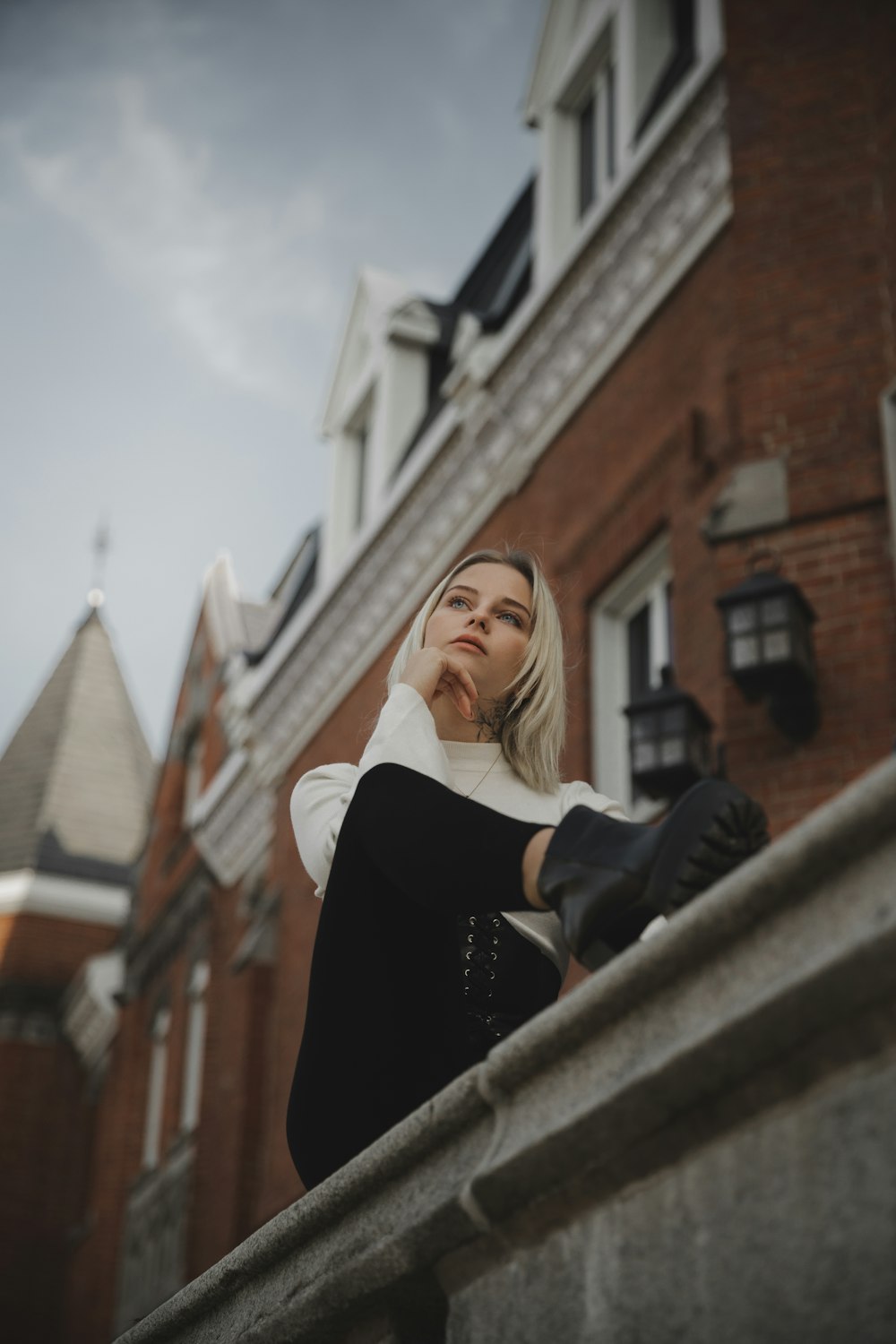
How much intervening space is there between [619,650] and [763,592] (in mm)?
3044

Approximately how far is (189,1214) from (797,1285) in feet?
47.5

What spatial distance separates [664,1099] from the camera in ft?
7.16

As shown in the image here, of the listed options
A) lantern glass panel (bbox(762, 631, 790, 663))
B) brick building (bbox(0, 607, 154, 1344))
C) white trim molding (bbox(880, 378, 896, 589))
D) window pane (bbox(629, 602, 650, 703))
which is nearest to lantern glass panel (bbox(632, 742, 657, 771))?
lantern glass panel (bbox(762, 631, 790, 663))

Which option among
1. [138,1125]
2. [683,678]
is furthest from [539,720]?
[138,1125]

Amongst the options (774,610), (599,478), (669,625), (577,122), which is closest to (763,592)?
(774,610)

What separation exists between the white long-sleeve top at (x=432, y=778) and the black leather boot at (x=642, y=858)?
0.52 m

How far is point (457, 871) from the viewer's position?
265cm

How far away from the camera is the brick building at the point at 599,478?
8.02 meters

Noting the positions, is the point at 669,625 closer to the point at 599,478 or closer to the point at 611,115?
the point at 599,478

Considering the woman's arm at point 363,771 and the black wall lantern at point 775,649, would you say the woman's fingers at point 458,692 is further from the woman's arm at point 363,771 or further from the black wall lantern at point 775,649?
the black wall lantern at point 775,649

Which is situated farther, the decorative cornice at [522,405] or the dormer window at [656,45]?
the dormer window at [656,45]

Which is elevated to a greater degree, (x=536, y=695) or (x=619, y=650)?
(x=619, y=650)

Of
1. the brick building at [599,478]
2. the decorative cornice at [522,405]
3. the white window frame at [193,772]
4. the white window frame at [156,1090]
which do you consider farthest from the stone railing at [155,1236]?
the white window frame at [193,772]

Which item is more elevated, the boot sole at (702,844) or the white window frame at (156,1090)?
the boot sole at (702,844)
